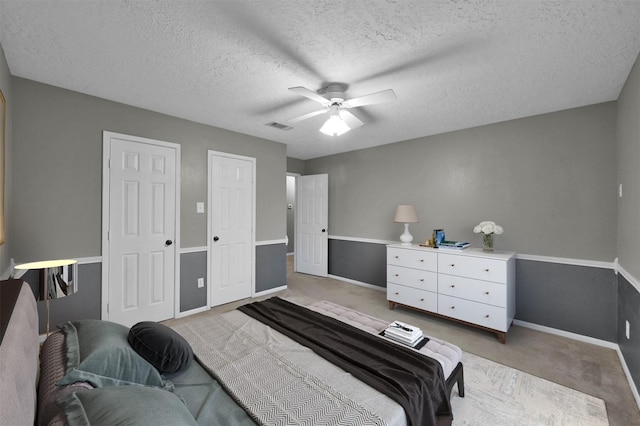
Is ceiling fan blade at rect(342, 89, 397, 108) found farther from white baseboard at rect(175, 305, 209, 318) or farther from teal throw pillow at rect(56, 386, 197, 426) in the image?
white baseboard at rect(175, 305, 209, 318)

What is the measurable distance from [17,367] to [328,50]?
7.23ft

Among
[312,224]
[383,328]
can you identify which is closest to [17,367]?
[383,328]

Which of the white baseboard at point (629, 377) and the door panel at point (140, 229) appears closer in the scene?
the white baseboard at point (629, 377)

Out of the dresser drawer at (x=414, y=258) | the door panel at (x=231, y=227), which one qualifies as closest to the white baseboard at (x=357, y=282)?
the dresser drawer at (x=414, y=258)

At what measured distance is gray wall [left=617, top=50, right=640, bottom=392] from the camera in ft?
6.70

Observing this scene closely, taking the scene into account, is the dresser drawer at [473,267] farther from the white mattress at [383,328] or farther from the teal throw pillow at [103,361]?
the teal throw pillow at [103,361]

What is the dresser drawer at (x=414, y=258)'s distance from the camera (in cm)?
346

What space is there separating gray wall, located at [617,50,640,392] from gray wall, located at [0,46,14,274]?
4.60 m

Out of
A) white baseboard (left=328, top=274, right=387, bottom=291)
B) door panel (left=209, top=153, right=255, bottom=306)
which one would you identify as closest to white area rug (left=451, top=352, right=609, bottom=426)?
white baseboard (left=328, top=274, right=387, bottom=291)

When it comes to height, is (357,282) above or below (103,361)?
below

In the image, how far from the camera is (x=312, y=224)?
5.62m

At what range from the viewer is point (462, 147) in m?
3.81

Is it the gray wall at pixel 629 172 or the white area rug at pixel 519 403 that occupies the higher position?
the gray wall at pixel 629 172

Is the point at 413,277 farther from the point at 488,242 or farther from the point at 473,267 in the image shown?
the point at 488,242
